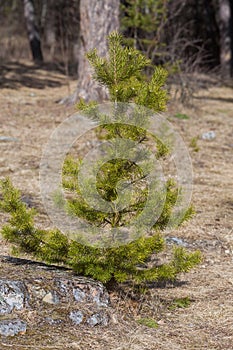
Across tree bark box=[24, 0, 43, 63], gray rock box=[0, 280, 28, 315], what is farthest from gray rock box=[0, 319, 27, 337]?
tree bark box=[24, 0, 43, 63]

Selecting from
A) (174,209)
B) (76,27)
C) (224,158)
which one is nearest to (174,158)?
(224,158)

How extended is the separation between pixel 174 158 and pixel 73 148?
155 centimetres

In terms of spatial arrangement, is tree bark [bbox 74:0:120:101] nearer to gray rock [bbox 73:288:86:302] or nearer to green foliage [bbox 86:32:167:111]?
green foliage [bbox 86:32:167:111]

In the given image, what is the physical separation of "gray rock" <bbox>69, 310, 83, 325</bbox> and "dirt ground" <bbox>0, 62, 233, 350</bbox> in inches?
2.5

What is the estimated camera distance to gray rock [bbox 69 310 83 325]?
4.01 m

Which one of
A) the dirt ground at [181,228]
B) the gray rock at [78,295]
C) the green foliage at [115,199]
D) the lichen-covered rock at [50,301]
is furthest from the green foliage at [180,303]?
the gray rock at [78,295]

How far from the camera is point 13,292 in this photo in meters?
4.00

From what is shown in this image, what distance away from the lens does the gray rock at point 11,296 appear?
3.94 m

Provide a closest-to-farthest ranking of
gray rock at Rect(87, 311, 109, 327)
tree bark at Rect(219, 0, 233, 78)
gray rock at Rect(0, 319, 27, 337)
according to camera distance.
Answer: gray rock at Rect(0, 319, 27, 337), gray rock at Rect(87, 311, 109, 327), tree bark at Rect(219, 0, 233, 78)

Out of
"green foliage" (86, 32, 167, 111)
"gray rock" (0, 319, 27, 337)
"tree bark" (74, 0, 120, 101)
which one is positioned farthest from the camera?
"tree bark" (74, 0, 120, 101)

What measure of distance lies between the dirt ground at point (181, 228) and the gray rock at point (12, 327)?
53 millimetres

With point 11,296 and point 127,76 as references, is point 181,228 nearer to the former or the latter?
point 127,76

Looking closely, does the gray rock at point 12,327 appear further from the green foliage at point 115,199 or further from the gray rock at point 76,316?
the green foliage at point 115,199

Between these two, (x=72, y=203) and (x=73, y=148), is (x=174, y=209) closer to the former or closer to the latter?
(x=72, y=203)
